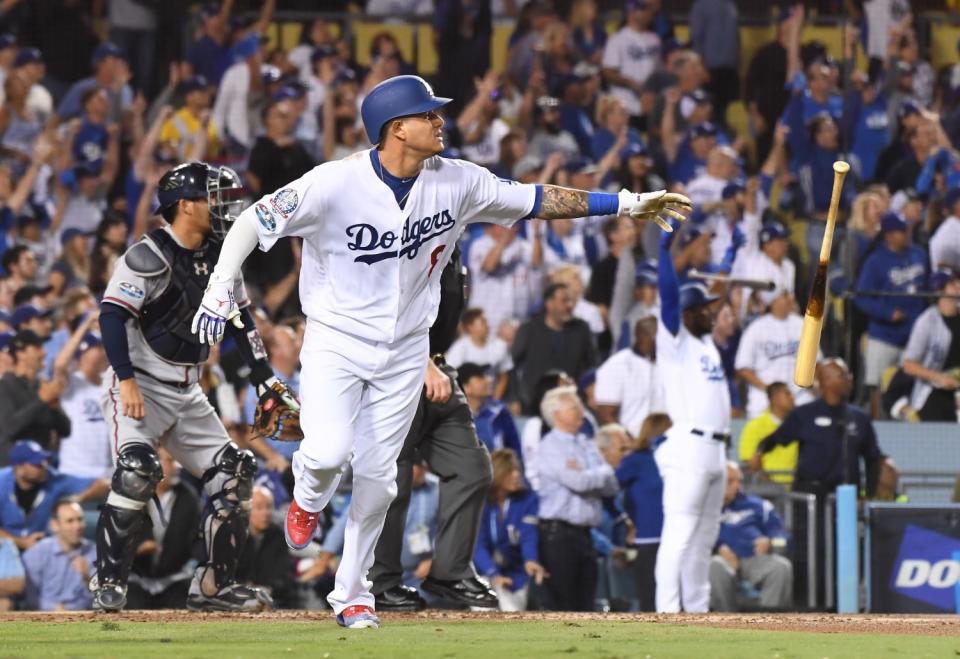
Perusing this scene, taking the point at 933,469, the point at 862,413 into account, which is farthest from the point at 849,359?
the point at 933,469

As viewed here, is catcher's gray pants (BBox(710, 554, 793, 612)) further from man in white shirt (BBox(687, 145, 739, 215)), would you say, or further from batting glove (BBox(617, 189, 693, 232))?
batting glove (BBox(617, 189, 693, 232))

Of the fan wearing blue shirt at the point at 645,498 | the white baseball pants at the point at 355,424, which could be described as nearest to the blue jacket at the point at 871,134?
the fan wearing blue shirt at the point at 645,498

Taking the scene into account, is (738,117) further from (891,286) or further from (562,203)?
(562,203)

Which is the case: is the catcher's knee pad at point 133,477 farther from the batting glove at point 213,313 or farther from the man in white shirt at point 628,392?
the man in white shirt at point 628,392

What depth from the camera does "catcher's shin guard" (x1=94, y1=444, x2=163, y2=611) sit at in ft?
22.2

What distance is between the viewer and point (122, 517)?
6.79 m

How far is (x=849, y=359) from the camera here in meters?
10.7

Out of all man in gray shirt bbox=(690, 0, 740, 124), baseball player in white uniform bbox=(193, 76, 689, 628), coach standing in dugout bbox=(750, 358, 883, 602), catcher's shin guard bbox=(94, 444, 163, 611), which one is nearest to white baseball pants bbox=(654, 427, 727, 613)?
coach standing in dugout bbox=(750, 358, 883, 602)

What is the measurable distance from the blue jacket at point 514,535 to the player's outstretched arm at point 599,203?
3.86 m

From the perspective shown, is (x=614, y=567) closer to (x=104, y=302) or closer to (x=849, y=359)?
(x=849, y=359)

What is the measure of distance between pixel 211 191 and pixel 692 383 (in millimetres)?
3087

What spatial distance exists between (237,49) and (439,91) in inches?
70.5

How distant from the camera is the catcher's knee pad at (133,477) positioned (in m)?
6.77

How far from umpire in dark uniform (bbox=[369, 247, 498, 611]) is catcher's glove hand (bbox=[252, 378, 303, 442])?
0.74m
